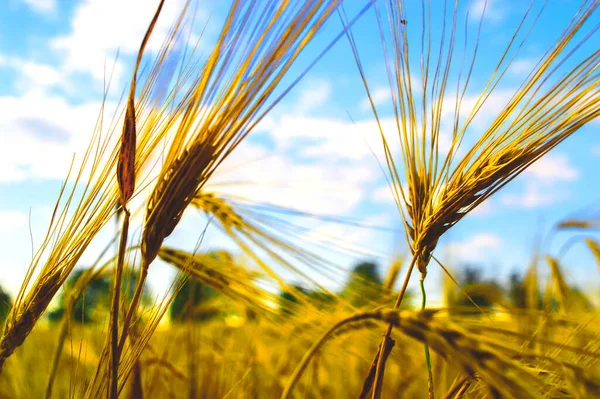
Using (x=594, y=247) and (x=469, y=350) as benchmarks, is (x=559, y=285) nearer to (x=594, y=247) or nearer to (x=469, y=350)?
(x=594, y=247)

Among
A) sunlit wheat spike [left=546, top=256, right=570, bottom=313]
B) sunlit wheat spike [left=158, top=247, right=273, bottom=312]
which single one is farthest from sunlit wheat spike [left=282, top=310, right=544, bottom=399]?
sunlit wheat spike [left=546, top=256, right=570, bottom=313]

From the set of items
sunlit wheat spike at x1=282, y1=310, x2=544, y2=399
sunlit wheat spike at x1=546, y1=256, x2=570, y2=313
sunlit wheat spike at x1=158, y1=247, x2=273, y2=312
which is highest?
sunlit wheat spike at x1=546, y1=256, x2=570, y2=313

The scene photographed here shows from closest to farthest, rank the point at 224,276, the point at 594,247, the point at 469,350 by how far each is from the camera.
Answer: the point at 469,350 → the point at 224,276 → the point at 594,247

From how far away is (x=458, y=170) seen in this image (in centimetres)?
103

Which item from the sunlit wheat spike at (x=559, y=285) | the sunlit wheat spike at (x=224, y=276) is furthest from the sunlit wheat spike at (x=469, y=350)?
the sunlit wheat spike at (x=559, y=285)

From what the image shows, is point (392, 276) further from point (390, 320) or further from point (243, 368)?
point (390, 320)

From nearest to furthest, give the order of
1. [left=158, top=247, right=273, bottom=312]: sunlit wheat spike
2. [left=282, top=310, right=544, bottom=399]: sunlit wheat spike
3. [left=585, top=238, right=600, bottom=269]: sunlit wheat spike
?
[left=282, top=310, right=544, bottom=399]: sunlit wheat spike < [left=158, top=247, right=273, bottom=312]: sunlit wheat spike < [left=585, top=238, right=600, bottom=269]: sunlit wheat spike

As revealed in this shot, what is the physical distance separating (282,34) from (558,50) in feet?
1.76

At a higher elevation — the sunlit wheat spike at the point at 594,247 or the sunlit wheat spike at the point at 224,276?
the sunlit wheat spike at the point at 594,247

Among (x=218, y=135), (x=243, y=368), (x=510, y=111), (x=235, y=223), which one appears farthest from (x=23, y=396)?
(x=510, y=111)

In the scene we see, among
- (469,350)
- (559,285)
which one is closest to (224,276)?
(469,350)

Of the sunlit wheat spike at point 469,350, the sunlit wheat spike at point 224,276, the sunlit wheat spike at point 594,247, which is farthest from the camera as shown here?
the sunlit wheat spike at point 594,247

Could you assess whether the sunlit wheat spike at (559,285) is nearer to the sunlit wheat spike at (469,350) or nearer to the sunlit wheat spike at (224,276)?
the sunlit wheat spike at (224,276)

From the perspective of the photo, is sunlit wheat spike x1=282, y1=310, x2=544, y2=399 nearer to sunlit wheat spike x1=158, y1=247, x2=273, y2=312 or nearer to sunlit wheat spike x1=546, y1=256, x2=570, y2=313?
sunlit wheat spike x1=158, y1=247, x2=273, y2=312
